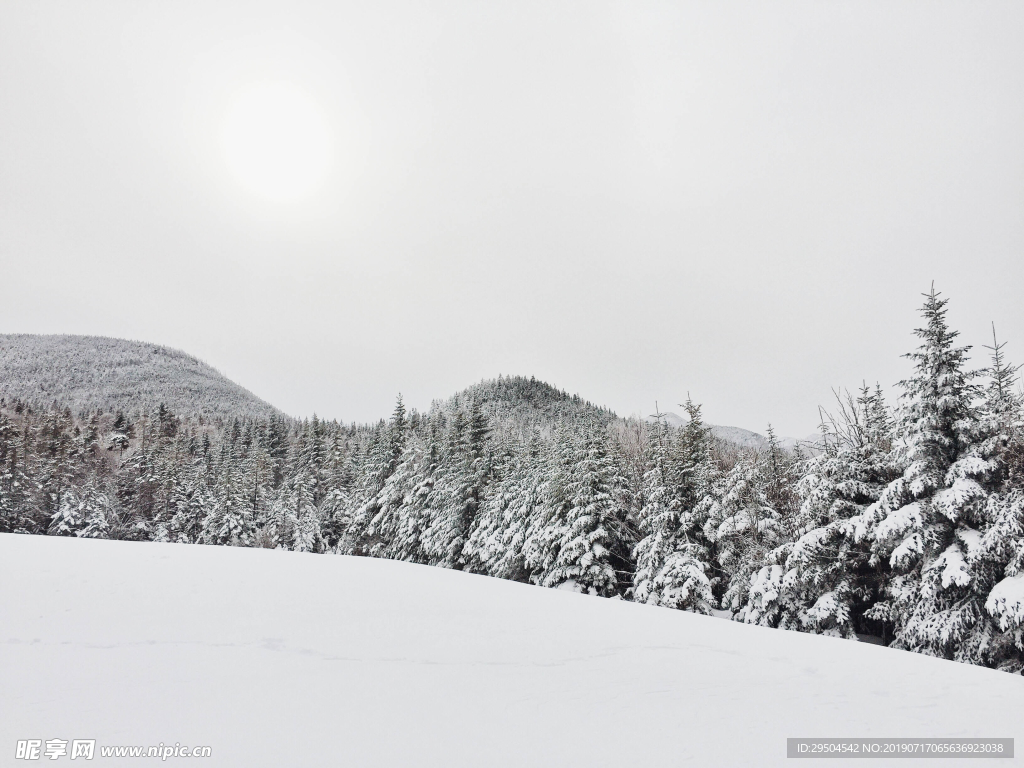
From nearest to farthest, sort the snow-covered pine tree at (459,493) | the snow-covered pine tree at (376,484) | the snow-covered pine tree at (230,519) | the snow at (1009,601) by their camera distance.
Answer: the snow at (1009,601), the snow-covered pine tree at (459,493), the snow-covered pine tree at (376,484), the snow-covered pine tree at (230,519)

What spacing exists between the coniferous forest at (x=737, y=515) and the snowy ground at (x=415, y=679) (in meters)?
7.26

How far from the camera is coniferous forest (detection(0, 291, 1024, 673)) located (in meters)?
11.0

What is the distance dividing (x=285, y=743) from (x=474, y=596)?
4.00 m

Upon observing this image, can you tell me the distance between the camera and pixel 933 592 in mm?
10898

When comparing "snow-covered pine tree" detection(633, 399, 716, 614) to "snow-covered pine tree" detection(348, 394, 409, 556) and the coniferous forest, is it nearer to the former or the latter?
the coniferous forest

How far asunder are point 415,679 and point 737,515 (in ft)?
52.1

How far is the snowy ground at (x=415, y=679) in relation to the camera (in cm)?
344

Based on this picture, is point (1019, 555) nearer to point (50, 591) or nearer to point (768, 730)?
point (768, 730)

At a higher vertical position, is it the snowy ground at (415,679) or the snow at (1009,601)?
the snowy ground at (415,679)

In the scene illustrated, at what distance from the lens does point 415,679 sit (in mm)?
4336

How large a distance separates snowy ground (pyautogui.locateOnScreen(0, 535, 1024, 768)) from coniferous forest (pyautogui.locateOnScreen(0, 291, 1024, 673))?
7.26 metres

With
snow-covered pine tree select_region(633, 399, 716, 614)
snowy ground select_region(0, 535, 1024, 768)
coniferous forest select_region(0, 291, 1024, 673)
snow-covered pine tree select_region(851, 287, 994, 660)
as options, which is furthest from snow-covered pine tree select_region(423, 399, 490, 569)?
snowy ground select_region(0, 535, 1024, 768)

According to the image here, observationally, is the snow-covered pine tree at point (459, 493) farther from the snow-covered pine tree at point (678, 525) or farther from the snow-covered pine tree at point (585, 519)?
the snow-covered pine tree at point (678, 525)

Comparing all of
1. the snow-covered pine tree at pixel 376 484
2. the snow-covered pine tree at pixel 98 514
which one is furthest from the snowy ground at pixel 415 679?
the snow-covered pine tree at pixel 98 514
